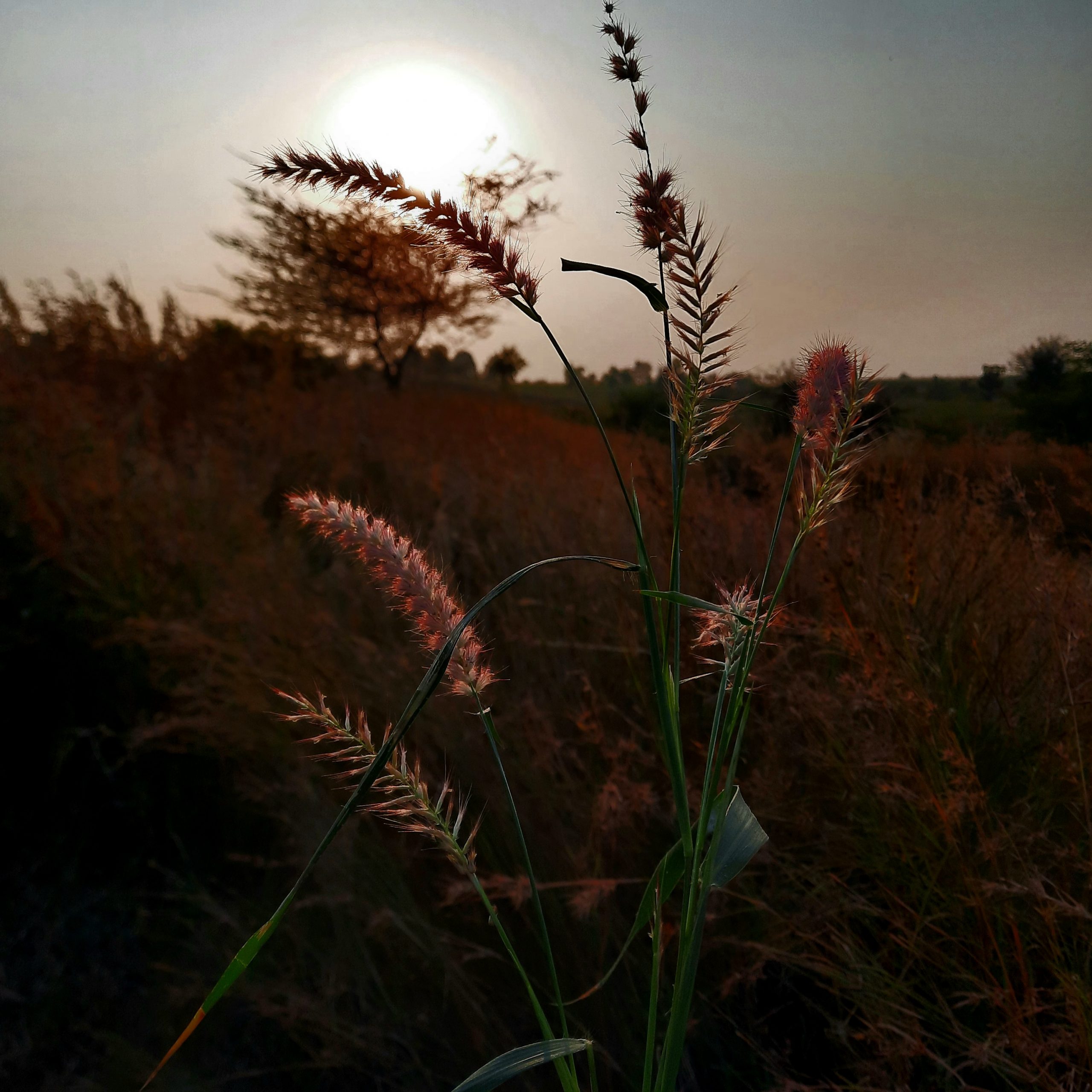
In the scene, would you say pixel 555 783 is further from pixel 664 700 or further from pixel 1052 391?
pixel 1052 391

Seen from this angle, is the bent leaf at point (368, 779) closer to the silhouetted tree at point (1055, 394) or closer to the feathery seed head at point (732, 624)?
the feathery seed head at point (732, 624)

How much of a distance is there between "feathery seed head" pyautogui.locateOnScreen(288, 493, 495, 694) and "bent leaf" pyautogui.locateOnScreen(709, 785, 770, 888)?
10.9 inches

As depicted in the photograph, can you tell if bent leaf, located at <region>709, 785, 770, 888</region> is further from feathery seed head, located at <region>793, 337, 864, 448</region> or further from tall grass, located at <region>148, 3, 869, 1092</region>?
feathery seed head, located at <region>793, 337, 864, 448</region>

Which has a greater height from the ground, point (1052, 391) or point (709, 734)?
point (1052, 391)

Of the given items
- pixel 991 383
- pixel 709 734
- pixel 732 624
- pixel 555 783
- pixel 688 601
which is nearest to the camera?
pixel 688 601

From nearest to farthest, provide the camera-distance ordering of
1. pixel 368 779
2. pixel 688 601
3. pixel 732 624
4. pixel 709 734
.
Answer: pixel 368 779 < pixel 688 601 < pixel 732 624 < pixel 709 734

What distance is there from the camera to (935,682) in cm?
167

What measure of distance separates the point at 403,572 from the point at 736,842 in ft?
1.34

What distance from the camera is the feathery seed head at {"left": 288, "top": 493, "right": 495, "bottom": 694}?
664 millimetres

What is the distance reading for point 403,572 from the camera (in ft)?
2.23

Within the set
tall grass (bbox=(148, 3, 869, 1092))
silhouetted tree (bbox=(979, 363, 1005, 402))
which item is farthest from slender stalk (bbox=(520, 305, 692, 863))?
silhouetted tree (bbox=(979, 363, 1005, 402))

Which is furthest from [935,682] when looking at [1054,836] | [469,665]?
[469,665]

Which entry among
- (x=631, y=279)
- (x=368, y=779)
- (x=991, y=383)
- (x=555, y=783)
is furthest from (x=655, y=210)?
(x=991, y=383)

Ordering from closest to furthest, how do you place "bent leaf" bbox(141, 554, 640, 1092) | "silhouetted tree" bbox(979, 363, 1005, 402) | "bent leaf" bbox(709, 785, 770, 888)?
"bent leaf" bbox(141, 554, 640, 1092)
"bent leaf" bbox(709, 785, 770, 888)
"silhouetted tree" bbox(979, 363, 1005, 402)
